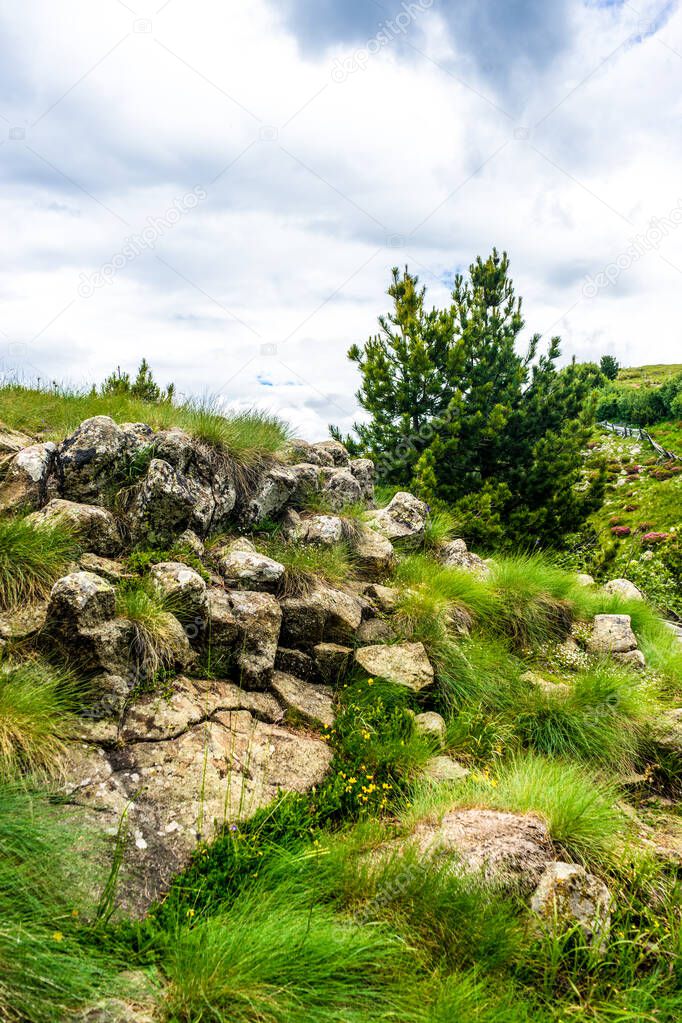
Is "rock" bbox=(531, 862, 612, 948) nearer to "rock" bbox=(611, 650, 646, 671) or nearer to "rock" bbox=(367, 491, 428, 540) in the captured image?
"rock" bbox=(611, 650, 646, 671)

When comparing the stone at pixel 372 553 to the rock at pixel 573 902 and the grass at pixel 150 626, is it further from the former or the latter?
the rock at pixel 573 902

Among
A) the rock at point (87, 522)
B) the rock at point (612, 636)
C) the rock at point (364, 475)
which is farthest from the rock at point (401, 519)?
the rock at point (87, 522)

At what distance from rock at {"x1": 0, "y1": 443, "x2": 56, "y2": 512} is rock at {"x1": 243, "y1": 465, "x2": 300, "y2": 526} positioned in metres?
2.51

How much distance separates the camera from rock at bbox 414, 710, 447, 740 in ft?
19.9

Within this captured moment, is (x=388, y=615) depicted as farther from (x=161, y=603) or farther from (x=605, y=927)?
(x=605, y=927)


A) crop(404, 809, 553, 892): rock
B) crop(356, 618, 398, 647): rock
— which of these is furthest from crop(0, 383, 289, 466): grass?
crop(404, 809, 553, 892): rock

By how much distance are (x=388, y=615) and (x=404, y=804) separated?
2.62 meters

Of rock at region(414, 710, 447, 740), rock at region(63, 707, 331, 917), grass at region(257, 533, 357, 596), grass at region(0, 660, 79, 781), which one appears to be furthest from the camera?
grass at region(257, 533, 357, 596)

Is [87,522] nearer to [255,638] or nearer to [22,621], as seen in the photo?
[22,621]

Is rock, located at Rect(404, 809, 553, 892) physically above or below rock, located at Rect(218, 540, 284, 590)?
below

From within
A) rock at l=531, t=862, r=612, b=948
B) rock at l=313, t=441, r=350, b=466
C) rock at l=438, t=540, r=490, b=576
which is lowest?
rock at l=531, t=862, r=612, b=948

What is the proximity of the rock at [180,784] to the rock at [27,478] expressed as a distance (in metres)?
3.03

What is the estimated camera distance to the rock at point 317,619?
6.61m

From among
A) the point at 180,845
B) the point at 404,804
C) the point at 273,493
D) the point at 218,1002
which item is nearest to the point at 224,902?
the point at 180,845
